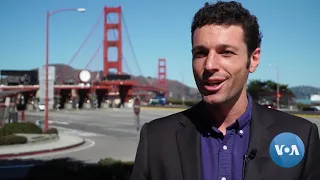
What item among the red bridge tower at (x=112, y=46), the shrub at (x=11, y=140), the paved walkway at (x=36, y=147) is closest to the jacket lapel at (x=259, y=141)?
the paved walkway at (x=36, y=147)

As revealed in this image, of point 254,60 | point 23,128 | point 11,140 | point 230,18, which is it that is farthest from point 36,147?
point 230,18

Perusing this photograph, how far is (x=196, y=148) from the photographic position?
194cm

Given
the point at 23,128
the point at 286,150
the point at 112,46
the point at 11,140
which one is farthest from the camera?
the point at 112,46

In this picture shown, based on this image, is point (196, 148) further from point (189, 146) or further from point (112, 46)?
point (112, 46)

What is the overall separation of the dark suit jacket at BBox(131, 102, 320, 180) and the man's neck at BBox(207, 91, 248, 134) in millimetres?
78

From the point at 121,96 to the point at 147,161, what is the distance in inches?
3293

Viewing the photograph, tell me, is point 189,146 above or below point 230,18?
below

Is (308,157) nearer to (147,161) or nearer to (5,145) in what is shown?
(147,161)

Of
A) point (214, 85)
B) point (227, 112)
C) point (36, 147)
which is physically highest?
point (214, 85)

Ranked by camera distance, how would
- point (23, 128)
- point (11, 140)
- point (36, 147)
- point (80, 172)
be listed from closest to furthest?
point (80, 172)
point (36, 147)
point (11, 140)
point (23, 128)

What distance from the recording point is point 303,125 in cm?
194

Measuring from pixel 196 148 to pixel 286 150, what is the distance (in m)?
0.42

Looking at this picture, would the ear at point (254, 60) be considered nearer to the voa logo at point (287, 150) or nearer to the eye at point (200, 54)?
the eye at point (200, 54)

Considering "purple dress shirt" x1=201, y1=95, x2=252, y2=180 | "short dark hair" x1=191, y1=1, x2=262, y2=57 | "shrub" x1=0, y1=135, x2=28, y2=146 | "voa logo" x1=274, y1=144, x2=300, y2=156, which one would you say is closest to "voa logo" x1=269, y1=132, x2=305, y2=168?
"voa logo" x1=274, y1=144, x2=300, y2=156
